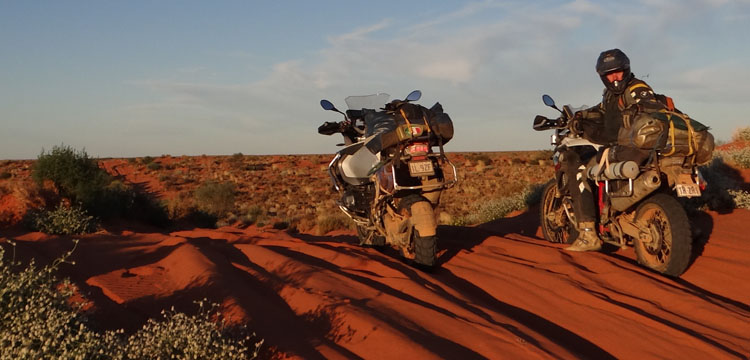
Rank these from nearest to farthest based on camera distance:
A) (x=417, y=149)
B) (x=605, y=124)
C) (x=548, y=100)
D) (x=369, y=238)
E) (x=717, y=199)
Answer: (x=417, y=149), (x=605, y=124), (x=548, y=100), (x=369, y=238), (x=717, y=199)

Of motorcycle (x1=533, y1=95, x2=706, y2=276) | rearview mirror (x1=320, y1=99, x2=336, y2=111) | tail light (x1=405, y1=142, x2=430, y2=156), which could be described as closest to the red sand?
motorcycle (x1=533, y1=95, x2=706, y2=276)

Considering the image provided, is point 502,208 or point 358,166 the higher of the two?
point 358,166

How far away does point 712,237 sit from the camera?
27.3 ft

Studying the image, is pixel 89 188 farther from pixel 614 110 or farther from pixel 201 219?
pixel 614 110

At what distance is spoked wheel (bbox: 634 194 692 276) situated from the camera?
6477 millimetres

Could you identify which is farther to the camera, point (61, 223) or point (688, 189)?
point (61, 223)

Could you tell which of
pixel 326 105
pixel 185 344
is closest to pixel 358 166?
pixel 326 105

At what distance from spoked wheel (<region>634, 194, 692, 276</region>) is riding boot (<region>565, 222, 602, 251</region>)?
0.50 meters

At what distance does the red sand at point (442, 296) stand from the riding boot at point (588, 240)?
15cm

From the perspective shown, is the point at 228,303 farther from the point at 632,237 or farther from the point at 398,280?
the point at 632,237

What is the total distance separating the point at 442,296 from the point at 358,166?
2.90 metres

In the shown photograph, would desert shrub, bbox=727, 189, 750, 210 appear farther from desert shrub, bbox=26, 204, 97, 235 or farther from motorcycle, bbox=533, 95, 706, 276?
desert shrub, bbox=26, 204, 97, 235

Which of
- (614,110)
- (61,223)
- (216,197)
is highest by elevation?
(614,110)

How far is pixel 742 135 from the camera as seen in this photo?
67.7ft
